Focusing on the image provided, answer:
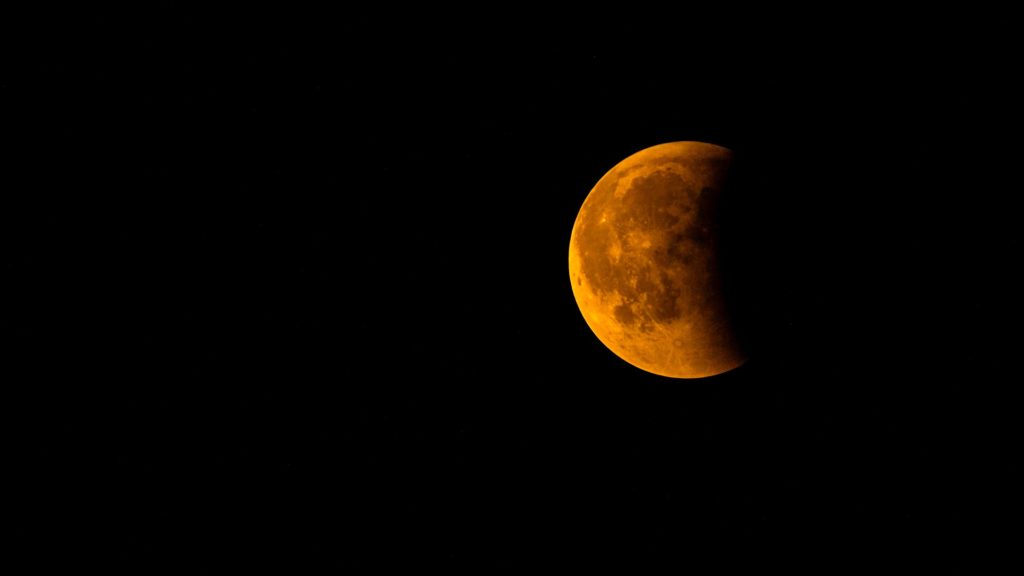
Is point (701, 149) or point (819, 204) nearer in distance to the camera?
point (819, 204)

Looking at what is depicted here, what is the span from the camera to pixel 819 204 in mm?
3586

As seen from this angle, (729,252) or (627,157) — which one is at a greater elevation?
(627,157)

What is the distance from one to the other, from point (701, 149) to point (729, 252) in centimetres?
84

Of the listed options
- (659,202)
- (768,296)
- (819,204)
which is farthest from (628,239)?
(819,204)

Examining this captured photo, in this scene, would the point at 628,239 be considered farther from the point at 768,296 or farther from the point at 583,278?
the point at 768,296

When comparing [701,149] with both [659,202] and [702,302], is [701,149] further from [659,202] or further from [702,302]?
[702,302]

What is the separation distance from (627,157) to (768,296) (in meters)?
1.32

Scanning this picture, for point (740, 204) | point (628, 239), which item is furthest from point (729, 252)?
point (628, 239)

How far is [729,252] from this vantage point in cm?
352

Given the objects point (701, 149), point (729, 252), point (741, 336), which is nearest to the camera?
point (729, 252)

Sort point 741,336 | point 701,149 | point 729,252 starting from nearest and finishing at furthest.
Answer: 1. point 729,252
2. point 741,336
3. point 701,149

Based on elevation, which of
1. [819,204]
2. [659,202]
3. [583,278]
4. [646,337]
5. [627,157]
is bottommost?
[646,337]

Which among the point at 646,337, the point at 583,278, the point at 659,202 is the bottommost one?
the point at 646,337

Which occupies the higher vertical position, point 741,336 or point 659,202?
point 659,202
